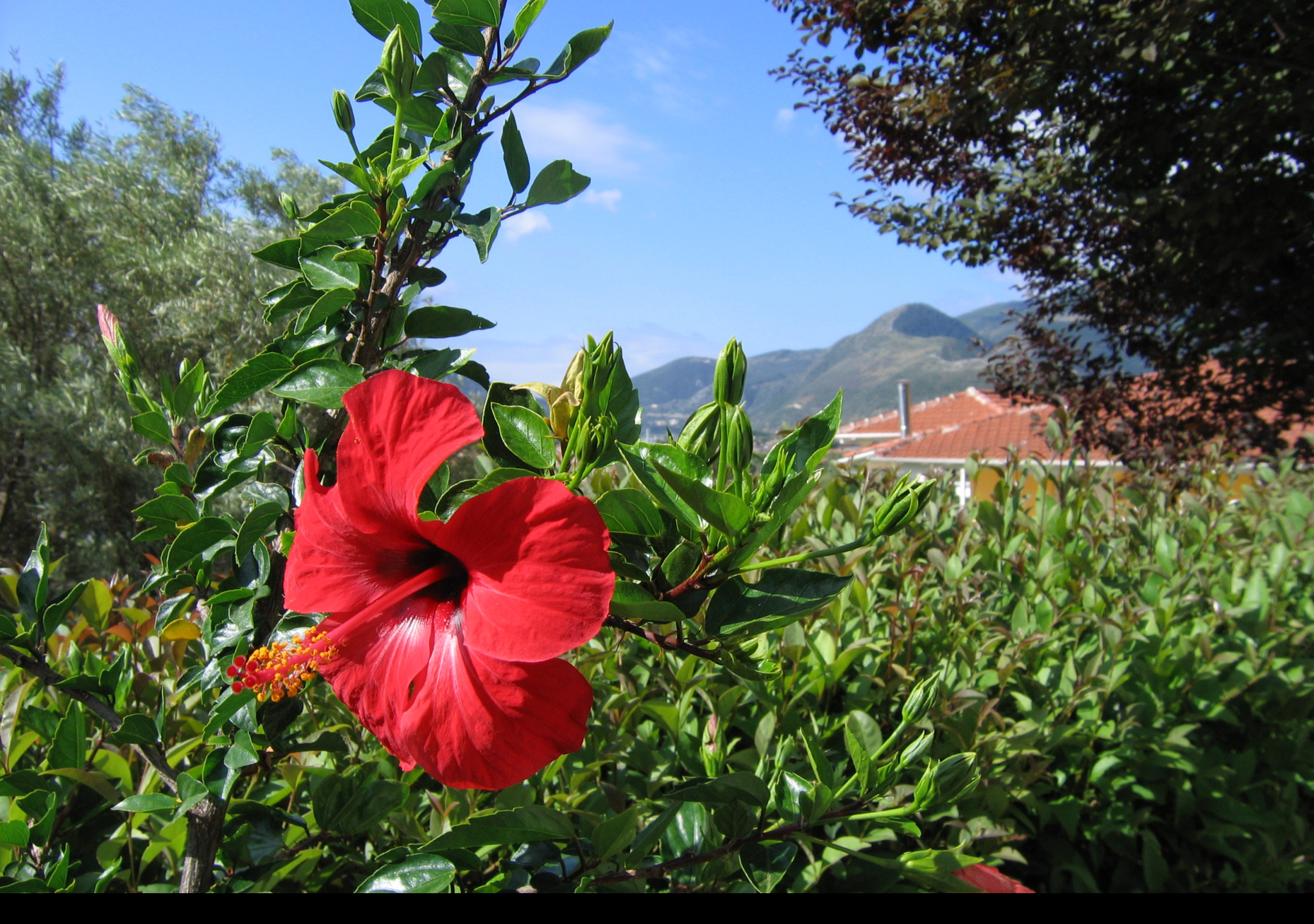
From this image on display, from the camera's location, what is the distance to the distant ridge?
287ft

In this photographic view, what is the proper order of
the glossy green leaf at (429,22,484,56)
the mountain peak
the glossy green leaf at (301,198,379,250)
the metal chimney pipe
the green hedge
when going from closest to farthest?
the glossy green leaf at (301,198,379,250) → the glossy green leaf at (429,22,484,56) → the green hedge → the metal chimney pipe → the mountain peak

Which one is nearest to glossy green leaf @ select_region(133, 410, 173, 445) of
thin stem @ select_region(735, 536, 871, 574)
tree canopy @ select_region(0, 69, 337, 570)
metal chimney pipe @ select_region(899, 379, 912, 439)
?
thin stem @ select_region(735, 536, 871, 574)

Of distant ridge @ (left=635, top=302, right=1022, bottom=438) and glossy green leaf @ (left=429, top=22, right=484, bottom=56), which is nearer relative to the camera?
glossy green leaf @ (left=429, top=22, right=484, bottom=56)

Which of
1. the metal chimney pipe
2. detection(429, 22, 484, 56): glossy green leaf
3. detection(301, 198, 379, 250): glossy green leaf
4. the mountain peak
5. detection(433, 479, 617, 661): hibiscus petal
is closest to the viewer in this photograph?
detection(433, 479, 617, 661): hibiscus petal

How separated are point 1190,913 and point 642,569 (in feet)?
1.63

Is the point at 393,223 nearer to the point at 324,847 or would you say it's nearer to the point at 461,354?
the point at 461,354

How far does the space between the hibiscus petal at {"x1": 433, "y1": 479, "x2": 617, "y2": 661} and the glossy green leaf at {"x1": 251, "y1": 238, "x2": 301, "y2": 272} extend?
48cm

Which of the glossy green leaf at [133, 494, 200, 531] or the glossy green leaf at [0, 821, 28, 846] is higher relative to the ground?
the glossy green leaf at [133, 494, 200, 531]

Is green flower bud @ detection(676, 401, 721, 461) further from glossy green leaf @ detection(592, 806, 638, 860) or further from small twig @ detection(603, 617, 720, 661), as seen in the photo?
glossy green leaf @ detection(592, 806, 638, 860)

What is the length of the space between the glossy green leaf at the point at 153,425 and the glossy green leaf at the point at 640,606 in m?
0.65

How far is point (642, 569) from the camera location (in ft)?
2.36

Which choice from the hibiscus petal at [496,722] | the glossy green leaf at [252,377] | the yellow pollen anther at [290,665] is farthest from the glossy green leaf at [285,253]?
the hibiscus petal at [496,722]

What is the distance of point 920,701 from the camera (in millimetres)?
→ 835

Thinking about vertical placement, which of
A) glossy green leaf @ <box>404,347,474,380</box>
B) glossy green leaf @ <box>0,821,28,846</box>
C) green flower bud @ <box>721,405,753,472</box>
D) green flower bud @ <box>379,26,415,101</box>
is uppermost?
green flower bud @ <box>379,26,415,101</box>
